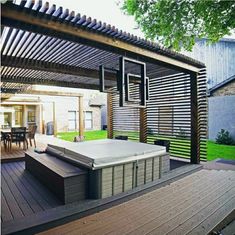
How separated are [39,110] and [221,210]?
1431 centimetres

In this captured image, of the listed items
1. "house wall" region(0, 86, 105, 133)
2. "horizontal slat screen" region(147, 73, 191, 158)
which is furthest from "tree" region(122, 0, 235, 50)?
"house wall" region(0, 86, 105, 133)

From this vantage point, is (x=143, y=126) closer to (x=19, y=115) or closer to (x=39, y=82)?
(x=39, y=82)

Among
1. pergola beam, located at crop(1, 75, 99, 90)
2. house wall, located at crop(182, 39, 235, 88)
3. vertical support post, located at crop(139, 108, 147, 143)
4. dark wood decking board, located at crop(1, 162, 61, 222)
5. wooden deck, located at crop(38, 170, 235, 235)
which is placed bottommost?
wooden deck, located at crop(38, 170, 235, 235)

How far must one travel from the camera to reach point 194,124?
563cm

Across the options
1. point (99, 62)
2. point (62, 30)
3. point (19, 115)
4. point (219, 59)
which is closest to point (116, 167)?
point (62, 30)

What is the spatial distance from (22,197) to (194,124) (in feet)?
14.5

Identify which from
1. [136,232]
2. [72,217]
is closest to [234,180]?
[136,232]

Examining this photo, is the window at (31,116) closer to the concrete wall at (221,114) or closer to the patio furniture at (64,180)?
the concrete wall at (221,114)

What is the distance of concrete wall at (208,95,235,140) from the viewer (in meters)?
11.1

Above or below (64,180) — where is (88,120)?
above

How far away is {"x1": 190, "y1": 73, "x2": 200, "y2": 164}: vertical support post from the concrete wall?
645cm

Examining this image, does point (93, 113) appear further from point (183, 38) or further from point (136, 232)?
point (136, 232)

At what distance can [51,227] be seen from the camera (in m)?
2.60

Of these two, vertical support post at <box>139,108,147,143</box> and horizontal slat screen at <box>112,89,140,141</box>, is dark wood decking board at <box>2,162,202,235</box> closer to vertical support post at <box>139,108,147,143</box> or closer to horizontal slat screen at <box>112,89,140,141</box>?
vertical support post at <box>139,108,147,143</box>
